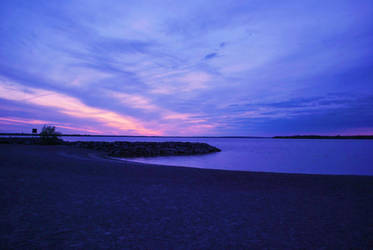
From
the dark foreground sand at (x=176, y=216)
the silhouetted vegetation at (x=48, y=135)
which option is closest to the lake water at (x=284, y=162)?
the dark foreground sand at (x=176, y=216)

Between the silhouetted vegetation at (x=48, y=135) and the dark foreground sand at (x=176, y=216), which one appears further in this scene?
the silhouetted vegetation at (x=48, y=135)

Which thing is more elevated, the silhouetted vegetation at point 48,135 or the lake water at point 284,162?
the silhouetted vegetation at point 48,135

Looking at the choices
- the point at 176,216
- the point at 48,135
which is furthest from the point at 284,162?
the point at 48,135

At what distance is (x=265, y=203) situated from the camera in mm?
5805

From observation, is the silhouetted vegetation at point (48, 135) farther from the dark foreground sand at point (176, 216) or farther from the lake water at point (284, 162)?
the dark foreground sand at point (176, 216)

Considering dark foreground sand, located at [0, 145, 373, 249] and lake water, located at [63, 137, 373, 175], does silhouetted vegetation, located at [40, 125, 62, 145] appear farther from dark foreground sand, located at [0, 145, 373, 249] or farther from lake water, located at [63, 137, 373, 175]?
dark foreground sand, located at [0, 145, 373, 249]

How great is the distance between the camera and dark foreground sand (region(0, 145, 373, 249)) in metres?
3.39

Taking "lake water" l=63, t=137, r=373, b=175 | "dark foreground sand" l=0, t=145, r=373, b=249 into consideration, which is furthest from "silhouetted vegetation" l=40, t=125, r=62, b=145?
"dark foreground sand" l=0, t=145, r=373, b=249

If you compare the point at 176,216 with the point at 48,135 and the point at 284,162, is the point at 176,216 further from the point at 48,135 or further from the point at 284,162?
the point at 48,135

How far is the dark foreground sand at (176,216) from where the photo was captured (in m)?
3.39

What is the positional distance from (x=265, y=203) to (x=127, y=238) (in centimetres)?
376

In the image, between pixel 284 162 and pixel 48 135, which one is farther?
pixel 48 135

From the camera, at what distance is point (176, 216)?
4551mm

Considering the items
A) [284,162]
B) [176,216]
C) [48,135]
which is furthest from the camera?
[48,135]
